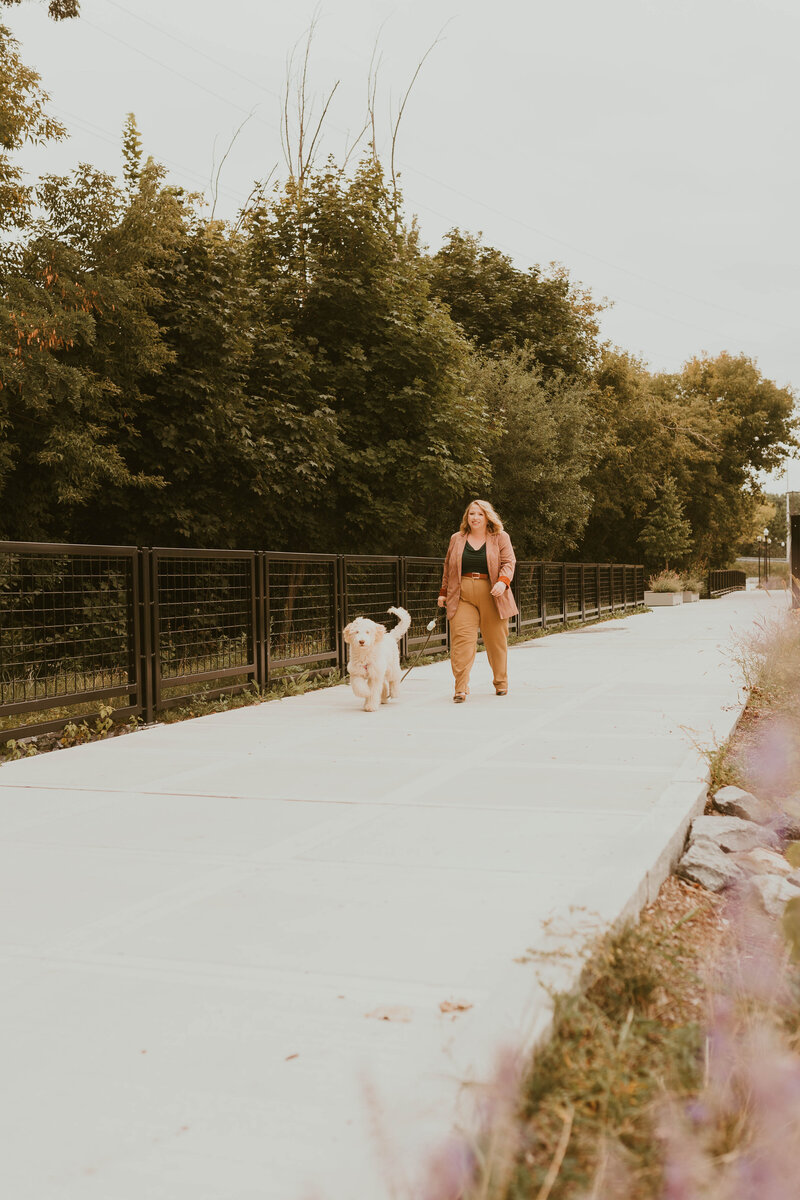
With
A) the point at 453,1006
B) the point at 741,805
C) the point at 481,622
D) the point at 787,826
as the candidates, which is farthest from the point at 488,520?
the point at 453,1006

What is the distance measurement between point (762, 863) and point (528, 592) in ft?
57.6

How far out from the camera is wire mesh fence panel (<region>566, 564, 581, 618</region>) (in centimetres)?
2570

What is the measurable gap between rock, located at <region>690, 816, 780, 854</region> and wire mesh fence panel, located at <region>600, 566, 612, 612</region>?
2469 centimetres

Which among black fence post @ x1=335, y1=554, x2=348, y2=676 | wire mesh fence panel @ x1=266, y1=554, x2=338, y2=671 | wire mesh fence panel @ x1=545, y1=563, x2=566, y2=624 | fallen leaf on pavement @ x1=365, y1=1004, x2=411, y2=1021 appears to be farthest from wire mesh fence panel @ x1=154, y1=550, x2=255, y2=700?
wire mesh fence panel @ x1=545, y1=563, x2=566, y2=624

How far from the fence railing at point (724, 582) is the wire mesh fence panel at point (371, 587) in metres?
37.8

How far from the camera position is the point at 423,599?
16.8 m

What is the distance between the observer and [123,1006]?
10.3 ft

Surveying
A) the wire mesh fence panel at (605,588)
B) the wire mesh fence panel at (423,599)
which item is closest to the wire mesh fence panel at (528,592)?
the wire mesh fence panel at (423,599)

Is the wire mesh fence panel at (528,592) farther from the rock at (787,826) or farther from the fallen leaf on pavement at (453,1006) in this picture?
the fallen leaf on pavement at (453,1006)

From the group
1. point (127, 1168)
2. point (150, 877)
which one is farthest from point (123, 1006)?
point (150, 877)

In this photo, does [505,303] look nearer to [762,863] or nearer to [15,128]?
[15,128]

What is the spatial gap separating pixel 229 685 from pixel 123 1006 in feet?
26.3

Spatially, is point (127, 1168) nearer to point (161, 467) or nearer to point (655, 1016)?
point (655, 1016)

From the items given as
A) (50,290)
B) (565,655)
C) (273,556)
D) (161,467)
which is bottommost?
(565,655)
